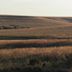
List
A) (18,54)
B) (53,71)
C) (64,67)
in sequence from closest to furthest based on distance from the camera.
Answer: (53,71)
(64,67)
(18,54)

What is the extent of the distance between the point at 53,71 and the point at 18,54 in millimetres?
4305

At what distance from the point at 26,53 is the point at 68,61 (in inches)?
111

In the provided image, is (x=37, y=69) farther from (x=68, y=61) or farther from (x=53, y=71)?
(x=68, y=61)

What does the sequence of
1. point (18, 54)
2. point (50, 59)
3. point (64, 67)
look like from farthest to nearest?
point (18, 54) → point (50, 59) → point (64, 67)

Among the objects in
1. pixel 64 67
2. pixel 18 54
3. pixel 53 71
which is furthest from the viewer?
pixel 18 54

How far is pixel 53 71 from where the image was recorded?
13469 millimetres

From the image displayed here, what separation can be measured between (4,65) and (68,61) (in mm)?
4139

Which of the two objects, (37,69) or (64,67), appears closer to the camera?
(37,69)

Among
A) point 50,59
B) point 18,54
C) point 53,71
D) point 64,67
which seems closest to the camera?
point 53,71

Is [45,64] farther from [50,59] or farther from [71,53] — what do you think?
[71,53]

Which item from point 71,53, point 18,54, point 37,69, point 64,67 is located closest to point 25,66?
point 37,69

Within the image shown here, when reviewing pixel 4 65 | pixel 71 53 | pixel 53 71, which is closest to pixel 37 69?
pixel 53 71

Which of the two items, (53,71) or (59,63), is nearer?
(53,71)

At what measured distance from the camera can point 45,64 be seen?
14.8m
